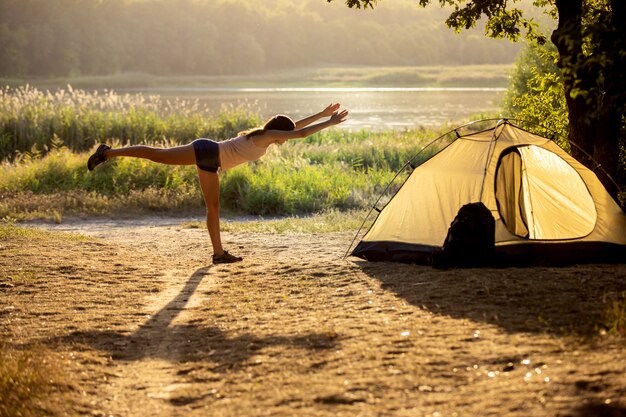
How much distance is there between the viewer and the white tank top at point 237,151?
10.4 m

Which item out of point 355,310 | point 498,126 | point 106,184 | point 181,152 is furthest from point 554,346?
point 106,184

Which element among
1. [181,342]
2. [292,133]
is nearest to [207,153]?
[292,133]

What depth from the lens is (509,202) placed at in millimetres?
10617

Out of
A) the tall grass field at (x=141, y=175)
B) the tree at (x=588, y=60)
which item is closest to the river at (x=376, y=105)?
the tall grass field at (x=141, y=175)

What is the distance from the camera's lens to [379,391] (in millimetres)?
5723

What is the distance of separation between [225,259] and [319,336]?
4172mm

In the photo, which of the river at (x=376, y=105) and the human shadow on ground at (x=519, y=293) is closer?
the human shadow on ground at (x=519, y=293)

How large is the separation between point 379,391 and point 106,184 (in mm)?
13712

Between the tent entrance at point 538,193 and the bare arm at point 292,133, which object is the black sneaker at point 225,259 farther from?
the tent entrance at point 538,193

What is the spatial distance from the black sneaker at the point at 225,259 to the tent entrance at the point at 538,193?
3079 millimetres

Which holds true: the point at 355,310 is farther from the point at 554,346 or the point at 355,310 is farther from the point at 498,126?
the point at 498,126

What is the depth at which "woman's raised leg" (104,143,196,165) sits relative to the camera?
33.4 ft

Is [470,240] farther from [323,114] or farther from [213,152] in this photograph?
[213,152]

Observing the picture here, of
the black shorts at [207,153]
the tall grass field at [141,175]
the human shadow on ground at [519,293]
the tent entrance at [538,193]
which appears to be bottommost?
the tall grass field at [141,175]
